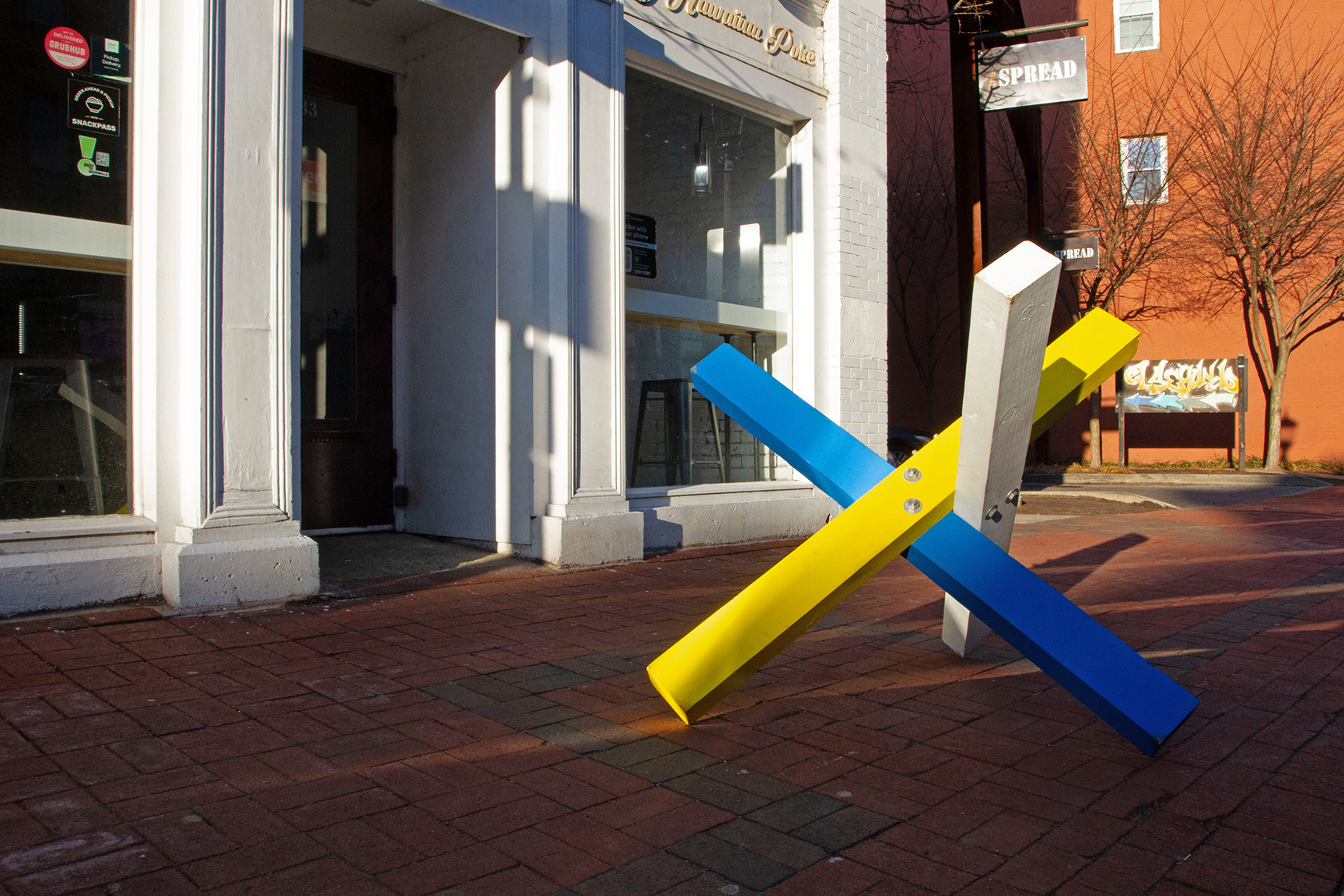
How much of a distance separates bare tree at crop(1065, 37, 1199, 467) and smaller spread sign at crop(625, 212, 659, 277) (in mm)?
13609

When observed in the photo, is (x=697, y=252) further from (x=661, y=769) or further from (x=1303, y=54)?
(x=1303, y=54)

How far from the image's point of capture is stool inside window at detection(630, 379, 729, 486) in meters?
7.20

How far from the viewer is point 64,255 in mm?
4660

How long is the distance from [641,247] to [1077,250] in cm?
722

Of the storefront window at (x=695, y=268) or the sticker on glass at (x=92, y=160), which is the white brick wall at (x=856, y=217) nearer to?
the storefront window at (x=695, y=268)

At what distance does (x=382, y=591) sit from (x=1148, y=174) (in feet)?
60.8

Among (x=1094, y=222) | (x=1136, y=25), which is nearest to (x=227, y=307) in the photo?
(x=1094, y=222)

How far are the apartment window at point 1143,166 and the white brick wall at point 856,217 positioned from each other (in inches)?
483

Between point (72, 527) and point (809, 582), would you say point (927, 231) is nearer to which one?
point (72, 527)

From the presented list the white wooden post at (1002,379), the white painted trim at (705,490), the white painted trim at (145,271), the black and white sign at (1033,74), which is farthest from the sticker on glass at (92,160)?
the black and white sign at (1033,74)

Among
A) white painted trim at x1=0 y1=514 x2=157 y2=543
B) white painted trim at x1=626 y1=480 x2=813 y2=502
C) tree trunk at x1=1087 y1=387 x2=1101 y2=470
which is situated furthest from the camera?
tree trunk at x1=1087 y1=387 x2=1101 y2=470

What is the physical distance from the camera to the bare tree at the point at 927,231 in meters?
20.2

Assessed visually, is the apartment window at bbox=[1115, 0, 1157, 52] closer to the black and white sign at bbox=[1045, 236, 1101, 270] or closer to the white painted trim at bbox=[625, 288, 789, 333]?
the black and white sign at bbox=[1045, 236, 1101, 270]

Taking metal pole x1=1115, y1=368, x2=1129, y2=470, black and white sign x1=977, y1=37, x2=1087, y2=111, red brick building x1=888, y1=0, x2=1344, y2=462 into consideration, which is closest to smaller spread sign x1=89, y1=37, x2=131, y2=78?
black and white sign x1=977, y1=37, x2=1087, y2=111
